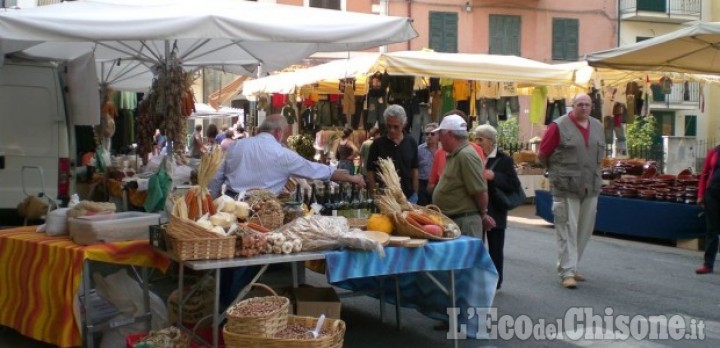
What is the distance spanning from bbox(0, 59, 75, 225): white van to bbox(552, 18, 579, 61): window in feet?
82.4

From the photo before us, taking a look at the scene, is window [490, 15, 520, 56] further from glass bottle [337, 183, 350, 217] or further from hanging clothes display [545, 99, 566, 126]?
glass bottle [337, 183, 350, 217]

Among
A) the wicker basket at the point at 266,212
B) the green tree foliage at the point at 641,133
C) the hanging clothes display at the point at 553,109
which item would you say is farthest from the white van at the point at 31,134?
the green tree foliage at the point at 641,133

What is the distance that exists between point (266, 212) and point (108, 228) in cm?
102

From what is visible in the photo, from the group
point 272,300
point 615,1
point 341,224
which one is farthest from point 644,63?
point 615,1

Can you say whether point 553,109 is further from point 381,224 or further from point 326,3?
point 326,3

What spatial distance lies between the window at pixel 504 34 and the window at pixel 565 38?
1661 mm

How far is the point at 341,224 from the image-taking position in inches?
206

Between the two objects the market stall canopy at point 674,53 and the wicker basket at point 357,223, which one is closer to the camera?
the wicker basket at point 357,223

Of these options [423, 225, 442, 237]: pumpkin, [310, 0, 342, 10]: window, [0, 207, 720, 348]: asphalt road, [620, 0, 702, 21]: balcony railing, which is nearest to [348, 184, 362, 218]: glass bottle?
[423, 225, 442, 237]: pumpkin

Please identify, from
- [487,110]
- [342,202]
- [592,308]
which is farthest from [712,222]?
[487,110]

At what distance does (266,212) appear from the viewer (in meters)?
5.44

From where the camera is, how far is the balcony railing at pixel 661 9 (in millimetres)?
31734

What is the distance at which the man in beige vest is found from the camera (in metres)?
7.77

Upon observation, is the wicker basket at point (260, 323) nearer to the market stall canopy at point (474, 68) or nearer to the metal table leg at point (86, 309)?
the metal table leg at point (86, 309)
